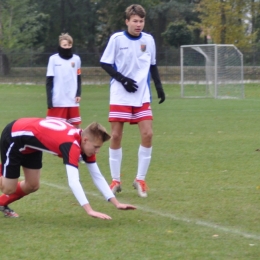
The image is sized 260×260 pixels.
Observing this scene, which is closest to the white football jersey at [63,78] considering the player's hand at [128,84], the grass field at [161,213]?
Answer: the grass field at [161,213]

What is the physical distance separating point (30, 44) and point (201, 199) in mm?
38904

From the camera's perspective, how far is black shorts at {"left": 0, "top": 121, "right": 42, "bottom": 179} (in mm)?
5629

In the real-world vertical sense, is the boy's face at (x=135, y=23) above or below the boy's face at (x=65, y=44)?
above

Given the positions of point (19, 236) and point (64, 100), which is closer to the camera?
point (19, 236)

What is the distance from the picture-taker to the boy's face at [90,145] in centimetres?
534

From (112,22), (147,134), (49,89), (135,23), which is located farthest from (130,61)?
(112,22)

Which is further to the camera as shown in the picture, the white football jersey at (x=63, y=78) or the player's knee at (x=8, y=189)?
the white football jersey at (x=63, y=78)

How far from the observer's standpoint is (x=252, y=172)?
8508 millimetres

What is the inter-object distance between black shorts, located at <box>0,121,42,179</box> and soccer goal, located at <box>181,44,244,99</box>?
19.6 metres

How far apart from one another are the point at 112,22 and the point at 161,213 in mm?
39586

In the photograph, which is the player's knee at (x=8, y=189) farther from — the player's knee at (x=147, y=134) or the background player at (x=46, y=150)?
the player's knee at (x=147, y=134)

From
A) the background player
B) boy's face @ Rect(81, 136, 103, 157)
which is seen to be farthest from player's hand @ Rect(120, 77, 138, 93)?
boy's face @ Rect(81, 136, 103, 157)

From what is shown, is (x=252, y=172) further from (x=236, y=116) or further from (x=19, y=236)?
(x=236, y=116)

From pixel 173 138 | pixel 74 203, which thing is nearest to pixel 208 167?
pixel 74 203
